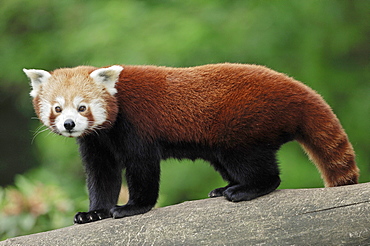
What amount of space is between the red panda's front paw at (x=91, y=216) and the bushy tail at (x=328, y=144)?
114cm

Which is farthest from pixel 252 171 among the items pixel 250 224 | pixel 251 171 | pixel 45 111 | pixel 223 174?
pixel 45 111

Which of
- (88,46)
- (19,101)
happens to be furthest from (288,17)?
(19,101)

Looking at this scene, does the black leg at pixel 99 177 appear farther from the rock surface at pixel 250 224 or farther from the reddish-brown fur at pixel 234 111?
the reddish-brown fur at pixel 234 111

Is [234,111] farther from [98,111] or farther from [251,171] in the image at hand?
[98,111]

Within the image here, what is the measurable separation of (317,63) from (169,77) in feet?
9.45

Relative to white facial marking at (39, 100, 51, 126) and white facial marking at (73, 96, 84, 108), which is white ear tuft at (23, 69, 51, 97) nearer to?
white facial marking at (39, 100, 51, 126)

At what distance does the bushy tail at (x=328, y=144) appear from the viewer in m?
2.74

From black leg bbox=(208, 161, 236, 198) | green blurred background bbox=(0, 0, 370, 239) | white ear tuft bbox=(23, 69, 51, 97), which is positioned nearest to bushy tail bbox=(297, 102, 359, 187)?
black leg bbox=(208, 161, 236, 198)

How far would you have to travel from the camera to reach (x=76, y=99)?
256cm

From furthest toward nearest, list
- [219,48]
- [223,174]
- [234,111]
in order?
[219,48] < [223,174] < [234,111]

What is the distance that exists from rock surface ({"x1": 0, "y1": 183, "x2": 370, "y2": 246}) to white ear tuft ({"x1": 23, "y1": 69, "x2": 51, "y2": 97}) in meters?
0.76

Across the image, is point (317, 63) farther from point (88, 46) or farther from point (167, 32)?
point (88, 46)

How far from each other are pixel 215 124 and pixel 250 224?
54 cm

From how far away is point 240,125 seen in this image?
8.96ft
